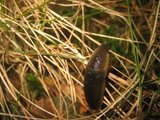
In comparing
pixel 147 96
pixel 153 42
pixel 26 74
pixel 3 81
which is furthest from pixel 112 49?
pixel 3 81

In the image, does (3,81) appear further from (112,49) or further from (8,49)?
(112,49)

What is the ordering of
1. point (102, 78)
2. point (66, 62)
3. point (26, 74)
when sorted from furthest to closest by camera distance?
point (26, 74), point (66, 62), point (102, 78)

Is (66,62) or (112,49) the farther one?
(112,49)

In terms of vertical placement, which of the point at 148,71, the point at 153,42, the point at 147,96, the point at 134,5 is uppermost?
the point at 134,5

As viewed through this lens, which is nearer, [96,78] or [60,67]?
[96,78]
